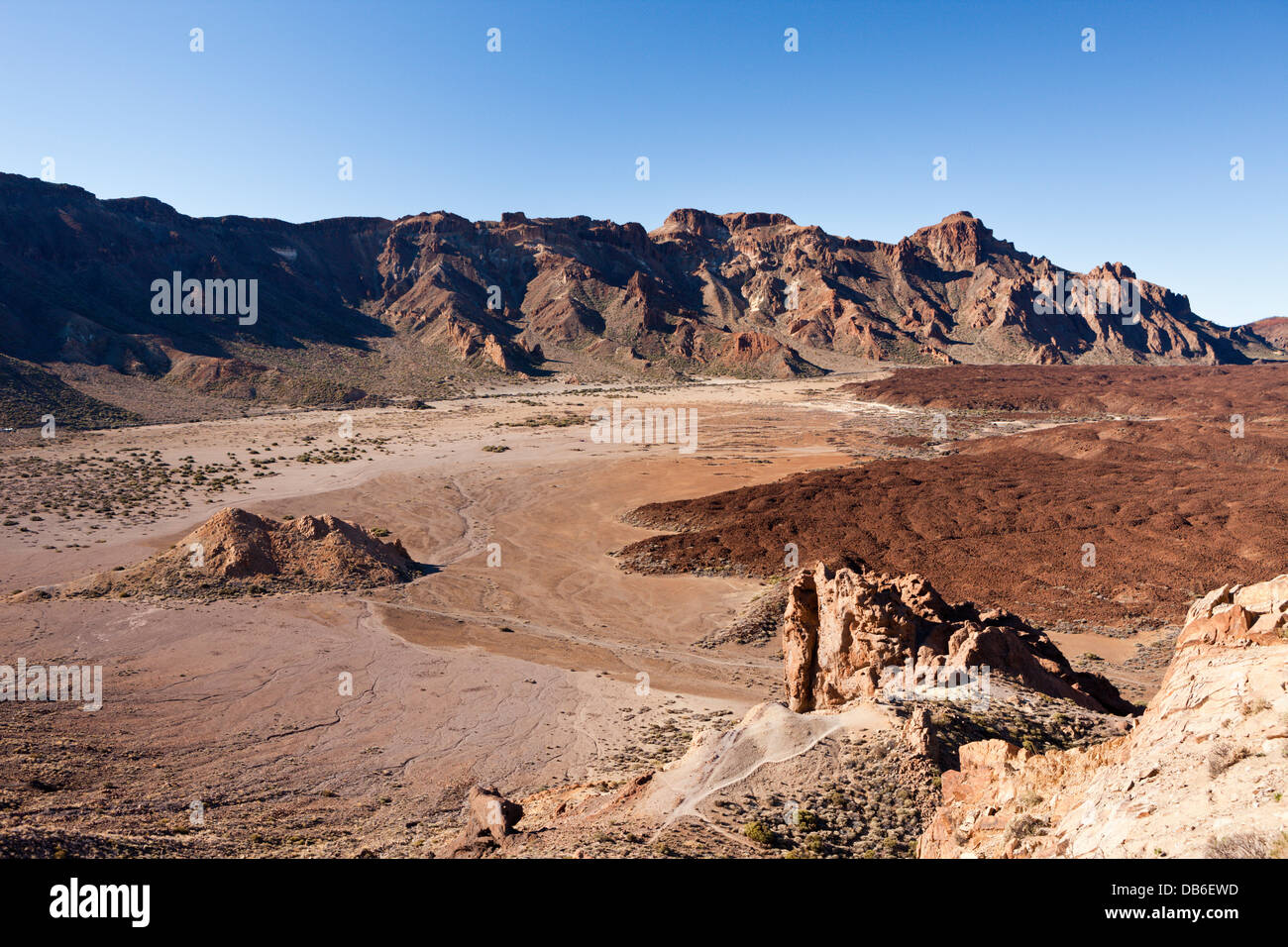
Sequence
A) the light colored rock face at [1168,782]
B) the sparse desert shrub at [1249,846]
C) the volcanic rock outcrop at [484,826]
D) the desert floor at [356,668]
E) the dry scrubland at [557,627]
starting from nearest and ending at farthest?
the sparse desert shrub at [1249,846], the light colored rock face at [1168,782], the volcanic rock outcrop at [484,826], the dry scrubland at [557,627], the desert floor at [356,668]

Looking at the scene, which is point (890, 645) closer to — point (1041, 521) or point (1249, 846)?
point (1249, 846)

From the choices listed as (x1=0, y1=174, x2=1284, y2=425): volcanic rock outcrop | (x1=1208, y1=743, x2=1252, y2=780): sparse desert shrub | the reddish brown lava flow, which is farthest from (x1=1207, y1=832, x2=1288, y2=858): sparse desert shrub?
(x1=0, y1=174, x2=1284, y2=425): volcanic rock outcrop

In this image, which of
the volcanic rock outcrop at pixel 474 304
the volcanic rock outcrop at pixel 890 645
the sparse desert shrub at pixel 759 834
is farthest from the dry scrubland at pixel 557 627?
the volcanic rock outcrop at pixel 474 304

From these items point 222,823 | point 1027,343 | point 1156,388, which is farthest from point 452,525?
point 1027,343

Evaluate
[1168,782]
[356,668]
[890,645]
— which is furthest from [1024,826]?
[356,668]

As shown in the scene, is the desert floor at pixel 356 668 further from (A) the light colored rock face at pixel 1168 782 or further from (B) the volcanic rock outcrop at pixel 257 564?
(A) the light colored rock face at pixel 1168 782

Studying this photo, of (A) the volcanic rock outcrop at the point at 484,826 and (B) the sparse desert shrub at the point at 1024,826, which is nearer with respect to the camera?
(B) the sparse desert shrub at the point at 1024,826

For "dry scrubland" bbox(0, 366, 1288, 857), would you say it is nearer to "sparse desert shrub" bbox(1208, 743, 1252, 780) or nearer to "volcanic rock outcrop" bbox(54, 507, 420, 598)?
"volcanic rock outcrop" bbox(54, 507, 420, 598)
